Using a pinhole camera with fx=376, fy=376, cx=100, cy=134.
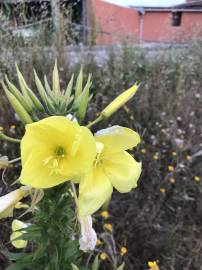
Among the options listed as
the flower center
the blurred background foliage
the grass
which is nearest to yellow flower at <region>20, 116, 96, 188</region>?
the flower center

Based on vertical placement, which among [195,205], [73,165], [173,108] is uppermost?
[73,165]

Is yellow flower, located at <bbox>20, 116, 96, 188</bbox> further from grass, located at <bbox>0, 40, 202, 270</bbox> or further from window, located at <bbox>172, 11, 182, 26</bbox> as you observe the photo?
window, located at <bbox>172, 11, 182, 26</bbox>

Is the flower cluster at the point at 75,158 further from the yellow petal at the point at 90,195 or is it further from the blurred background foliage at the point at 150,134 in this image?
the blurred background foliage at the point at 150,134

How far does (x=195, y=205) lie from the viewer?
2264 millimetres

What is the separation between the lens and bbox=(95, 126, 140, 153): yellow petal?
2.70ft

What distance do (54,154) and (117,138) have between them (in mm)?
142

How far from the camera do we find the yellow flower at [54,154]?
0.75 metres

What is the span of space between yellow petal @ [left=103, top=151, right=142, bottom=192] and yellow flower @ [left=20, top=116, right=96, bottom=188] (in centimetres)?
9

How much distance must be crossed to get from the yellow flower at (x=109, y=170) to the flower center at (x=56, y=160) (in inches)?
2.3

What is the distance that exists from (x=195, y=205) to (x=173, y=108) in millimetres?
937

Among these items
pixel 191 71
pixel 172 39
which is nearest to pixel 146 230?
pixel 191 71

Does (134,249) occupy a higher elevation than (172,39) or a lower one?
lower

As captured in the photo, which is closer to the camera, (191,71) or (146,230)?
(146,230)

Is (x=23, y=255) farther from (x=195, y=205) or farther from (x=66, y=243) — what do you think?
(x=195, y=205)
